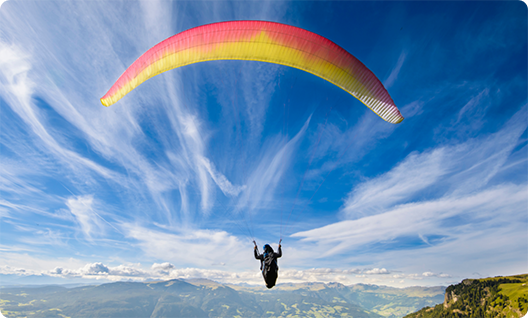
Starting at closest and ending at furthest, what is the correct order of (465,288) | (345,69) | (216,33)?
(216,33) < (345,69) < (465,288)

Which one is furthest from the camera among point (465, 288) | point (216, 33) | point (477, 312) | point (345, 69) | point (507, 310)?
point (465, 288)

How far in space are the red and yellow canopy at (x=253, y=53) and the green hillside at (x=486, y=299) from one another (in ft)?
504

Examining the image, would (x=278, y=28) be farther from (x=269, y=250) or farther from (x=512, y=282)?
(x=512, y=282)

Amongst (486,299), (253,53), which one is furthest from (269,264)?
(486,299)

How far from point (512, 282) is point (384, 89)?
618 ft

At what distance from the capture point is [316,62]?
1454 cm

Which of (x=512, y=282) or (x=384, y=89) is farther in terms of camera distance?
(x=512, y=282)

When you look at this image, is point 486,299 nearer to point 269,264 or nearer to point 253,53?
point 269,264

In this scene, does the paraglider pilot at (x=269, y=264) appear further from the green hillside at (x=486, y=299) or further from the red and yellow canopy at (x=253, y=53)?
the green hillside at (x=486, y=299)

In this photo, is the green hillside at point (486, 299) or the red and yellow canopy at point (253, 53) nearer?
A: the red and yellow canopy at point (253, 53)

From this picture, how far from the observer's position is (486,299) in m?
132

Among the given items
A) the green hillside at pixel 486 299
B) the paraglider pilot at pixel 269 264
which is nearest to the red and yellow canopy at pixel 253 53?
the paraglider pilot at pixel 269 264

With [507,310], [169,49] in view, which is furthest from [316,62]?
[507,310]

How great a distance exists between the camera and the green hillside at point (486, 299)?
111750 millimetres
